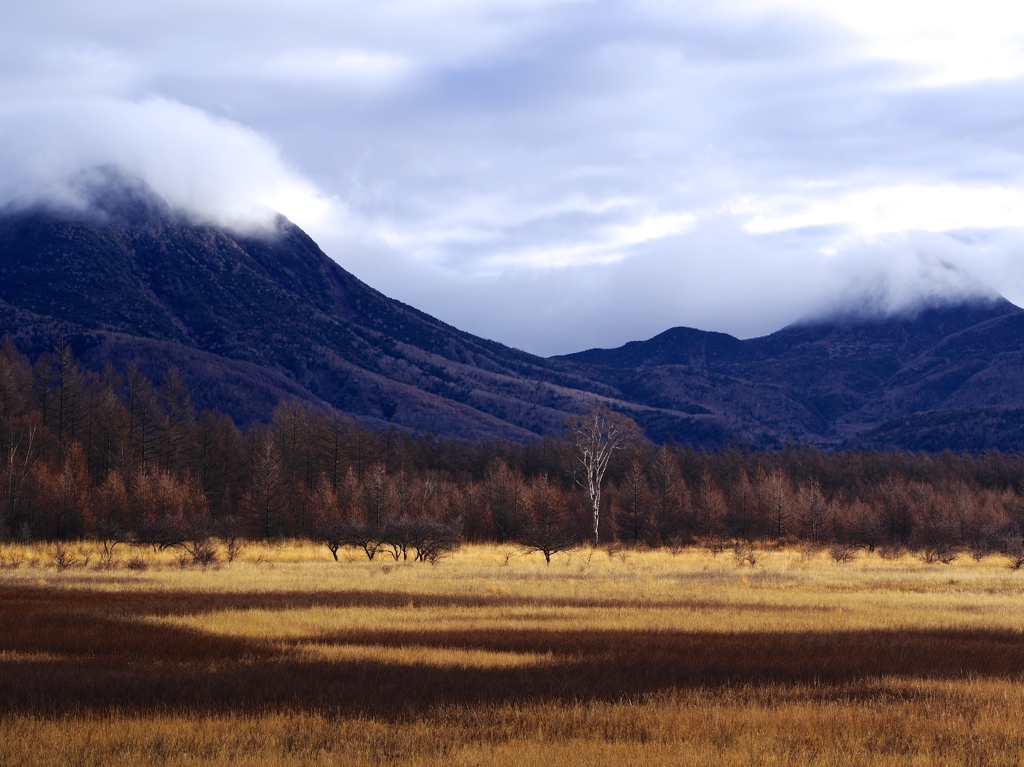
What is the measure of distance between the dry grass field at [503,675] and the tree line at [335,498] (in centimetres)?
2774

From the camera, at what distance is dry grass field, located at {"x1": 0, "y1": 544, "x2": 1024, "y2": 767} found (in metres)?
13.0

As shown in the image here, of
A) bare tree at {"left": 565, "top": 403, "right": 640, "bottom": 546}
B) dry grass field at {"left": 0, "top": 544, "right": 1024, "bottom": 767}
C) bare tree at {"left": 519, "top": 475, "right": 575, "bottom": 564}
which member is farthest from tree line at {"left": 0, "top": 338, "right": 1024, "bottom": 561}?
dry grass field at {"left": 0, "top": 544, "right": 1024, "bottom": 767}

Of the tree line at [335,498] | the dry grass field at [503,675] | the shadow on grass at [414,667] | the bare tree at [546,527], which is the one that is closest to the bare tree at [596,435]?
the tree line at [335,498]

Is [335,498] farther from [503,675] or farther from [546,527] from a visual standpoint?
[503,675]

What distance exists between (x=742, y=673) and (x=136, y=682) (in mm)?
11109

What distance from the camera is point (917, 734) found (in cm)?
1406

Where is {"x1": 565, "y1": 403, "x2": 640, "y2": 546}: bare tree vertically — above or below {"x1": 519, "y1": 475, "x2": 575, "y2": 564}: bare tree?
above

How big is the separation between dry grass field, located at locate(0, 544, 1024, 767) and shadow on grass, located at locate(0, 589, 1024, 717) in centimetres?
8

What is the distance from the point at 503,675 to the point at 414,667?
1.86 metres

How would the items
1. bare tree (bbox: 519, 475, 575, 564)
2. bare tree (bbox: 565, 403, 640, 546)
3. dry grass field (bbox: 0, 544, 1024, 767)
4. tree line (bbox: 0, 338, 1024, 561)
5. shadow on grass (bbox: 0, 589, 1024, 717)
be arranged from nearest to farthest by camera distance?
dry grass field (bbox: 0, 544, 1024, 767), shadow on grass (bbox: 0, 589, 1024, 717), bare tree (bbox: 519, 475, 575, 564), tree line (bbox: 0, 338, 1024, 561), bare tree (bbox: 565, 403, 640, 546)

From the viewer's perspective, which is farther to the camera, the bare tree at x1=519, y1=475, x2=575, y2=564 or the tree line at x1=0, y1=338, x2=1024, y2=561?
the tree line at x1=0, y1=338, x2=1024, y2=561

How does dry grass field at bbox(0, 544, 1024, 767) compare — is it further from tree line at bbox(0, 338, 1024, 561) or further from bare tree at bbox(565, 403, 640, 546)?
bare tree at bbox(565, 403, 640, 546)

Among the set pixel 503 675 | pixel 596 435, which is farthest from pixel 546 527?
pixel 503 675

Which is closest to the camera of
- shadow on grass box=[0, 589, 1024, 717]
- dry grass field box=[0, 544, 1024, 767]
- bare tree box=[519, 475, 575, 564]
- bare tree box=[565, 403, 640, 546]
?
dry grass field box=[0, 544, 1024, 767]
